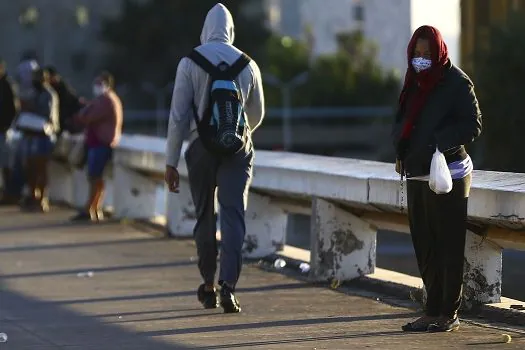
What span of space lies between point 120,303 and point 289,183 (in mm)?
2216

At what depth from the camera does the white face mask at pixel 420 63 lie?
814cm

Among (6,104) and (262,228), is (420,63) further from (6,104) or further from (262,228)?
(6,104)

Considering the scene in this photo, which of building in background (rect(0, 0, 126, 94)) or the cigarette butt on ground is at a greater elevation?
the cigarette butt on ground

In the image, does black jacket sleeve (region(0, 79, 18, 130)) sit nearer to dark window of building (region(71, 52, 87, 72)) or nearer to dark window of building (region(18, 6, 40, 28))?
dark window of building (region(18, 6, 40, 28))

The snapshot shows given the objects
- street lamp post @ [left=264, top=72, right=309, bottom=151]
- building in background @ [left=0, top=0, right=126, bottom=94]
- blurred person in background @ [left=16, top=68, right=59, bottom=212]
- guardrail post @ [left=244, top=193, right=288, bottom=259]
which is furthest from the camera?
building in background @ [left=0, top=0, right=126, bottom=94]

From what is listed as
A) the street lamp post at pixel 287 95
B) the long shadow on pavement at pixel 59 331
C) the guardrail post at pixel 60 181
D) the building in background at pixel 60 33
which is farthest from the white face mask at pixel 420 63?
the building in background at pixel 60 33

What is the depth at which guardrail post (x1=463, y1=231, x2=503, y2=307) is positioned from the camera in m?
9.16

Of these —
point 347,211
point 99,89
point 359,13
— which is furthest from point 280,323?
point 359,13

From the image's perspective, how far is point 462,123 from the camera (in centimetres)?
812

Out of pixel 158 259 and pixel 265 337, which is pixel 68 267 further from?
pixel 265 337

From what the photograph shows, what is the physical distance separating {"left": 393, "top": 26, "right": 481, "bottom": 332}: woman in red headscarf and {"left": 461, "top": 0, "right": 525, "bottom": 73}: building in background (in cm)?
3447

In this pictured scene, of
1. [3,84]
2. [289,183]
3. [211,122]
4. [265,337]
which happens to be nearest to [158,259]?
[289,183]

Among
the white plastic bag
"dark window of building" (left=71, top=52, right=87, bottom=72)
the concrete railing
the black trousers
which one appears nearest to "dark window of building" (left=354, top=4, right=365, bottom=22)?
"dark window of building" (left=71, top=52, right=87, bottom=72)

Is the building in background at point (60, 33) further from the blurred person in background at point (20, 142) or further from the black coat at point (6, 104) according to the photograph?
the black coat at point (6, 104)
